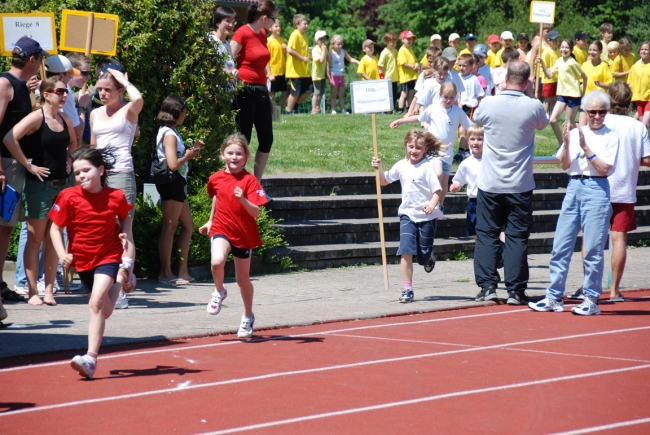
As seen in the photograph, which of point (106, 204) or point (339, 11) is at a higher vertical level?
point (339, 11)

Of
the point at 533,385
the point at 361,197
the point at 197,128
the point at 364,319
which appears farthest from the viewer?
the point at 361,197

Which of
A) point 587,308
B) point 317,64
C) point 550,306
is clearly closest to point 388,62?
point 317,64

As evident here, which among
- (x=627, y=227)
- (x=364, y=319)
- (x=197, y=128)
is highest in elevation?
(x=197, y=128)

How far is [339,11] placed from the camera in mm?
54219

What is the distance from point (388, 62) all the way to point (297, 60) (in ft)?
10.9

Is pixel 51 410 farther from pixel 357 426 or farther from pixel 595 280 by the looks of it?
pixel 595 280

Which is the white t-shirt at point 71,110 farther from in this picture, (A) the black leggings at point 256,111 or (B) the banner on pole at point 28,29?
(A) the black leggings at point 256,111

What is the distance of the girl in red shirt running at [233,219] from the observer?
25.7 feet

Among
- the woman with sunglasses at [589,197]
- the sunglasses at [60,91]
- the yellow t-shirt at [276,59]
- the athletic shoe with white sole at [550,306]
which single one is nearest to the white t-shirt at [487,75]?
the yellow t-shirt at [276,59]

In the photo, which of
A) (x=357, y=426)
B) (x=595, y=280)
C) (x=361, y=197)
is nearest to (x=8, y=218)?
(x=357, y=426)

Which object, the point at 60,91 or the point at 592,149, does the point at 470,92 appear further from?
the point at 60,91

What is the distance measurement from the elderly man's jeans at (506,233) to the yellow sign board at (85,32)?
13.5 ft

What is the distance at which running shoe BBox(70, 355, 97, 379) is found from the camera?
6.48m

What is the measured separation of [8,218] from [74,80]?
2.31 m
